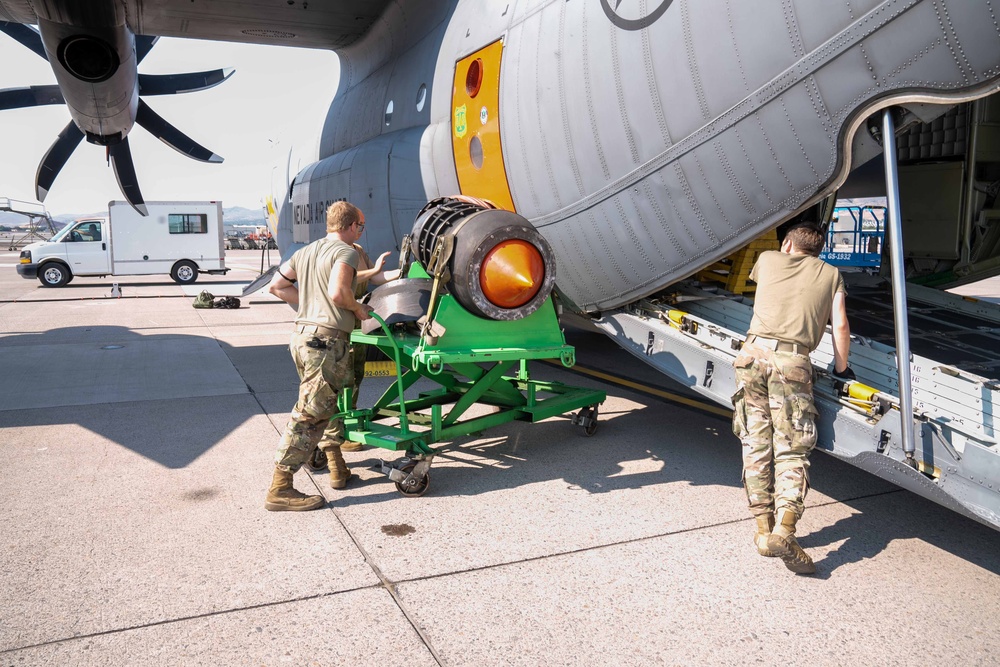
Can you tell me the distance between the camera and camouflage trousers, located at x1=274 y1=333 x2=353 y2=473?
15.2 feet

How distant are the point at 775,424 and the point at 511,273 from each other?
198 centimetres

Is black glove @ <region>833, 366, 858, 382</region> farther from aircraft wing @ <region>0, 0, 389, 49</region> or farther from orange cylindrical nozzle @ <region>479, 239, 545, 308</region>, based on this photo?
aircraft wing @ <region>0, 0, 389, 49</region>

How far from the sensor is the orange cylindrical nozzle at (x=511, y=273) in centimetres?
503

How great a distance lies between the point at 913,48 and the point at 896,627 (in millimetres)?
2829

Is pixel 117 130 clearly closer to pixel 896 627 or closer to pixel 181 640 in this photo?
pixel 181 640

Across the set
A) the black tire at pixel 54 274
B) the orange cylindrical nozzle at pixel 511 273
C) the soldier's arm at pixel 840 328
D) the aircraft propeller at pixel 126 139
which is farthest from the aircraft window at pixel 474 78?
the black tire at pixel 54 274

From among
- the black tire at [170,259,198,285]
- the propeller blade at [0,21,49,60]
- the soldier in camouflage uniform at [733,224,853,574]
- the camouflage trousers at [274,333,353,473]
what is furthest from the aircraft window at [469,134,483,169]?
the black tire at [170,259,198,285]

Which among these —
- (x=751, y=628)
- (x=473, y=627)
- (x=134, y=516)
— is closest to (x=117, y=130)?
(x=134, y=516)

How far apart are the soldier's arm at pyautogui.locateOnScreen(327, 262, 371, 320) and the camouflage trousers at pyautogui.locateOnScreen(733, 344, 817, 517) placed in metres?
2.43

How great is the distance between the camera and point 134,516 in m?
4.53

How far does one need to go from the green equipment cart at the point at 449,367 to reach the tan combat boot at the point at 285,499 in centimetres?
58

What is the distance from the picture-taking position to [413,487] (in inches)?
193

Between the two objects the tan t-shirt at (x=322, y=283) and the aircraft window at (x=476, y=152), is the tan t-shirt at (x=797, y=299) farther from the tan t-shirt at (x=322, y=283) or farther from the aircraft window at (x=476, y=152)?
the aircraft window at (x=476, y=152)

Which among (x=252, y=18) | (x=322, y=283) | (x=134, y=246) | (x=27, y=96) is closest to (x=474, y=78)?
(x=322, y=283)
